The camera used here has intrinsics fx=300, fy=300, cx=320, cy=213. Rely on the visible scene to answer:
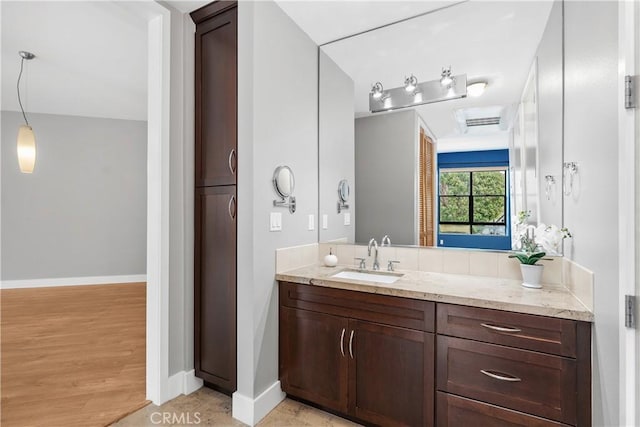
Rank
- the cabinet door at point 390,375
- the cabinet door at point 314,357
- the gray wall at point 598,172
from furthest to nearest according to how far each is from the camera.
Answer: the cabinet door at point 314,357
the cabinet door at point 390,375
the gray wall at point 598,172

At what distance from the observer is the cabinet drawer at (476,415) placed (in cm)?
130

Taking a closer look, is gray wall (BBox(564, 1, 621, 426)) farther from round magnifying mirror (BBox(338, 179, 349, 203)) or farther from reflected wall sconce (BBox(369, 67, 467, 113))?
round magnifying mirror (BBox(338, 179, 349, 203))

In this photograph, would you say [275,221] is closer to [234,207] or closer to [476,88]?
[234,207]

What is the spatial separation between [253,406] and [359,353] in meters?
0.73

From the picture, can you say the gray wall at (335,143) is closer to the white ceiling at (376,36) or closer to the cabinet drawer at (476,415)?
the white ceiling at (376,36)

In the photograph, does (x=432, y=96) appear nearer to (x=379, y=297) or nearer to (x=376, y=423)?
(x=379, y=297)

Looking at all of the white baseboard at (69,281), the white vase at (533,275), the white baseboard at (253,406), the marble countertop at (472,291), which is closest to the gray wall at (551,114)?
the white vase at (533,275)

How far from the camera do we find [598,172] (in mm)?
1123

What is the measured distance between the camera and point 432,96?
217cm

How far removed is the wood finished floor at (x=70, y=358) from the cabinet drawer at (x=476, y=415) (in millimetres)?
1856

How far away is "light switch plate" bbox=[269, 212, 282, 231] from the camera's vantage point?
6.43 ft

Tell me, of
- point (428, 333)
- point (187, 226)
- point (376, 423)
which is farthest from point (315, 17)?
point (376, 423)

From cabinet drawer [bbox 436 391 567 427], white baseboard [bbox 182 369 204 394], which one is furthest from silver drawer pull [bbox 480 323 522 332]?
white baseboard [bbox 182 369 204 394]

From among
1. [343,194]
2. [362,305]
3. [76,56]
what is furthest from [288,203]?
[76,56]
